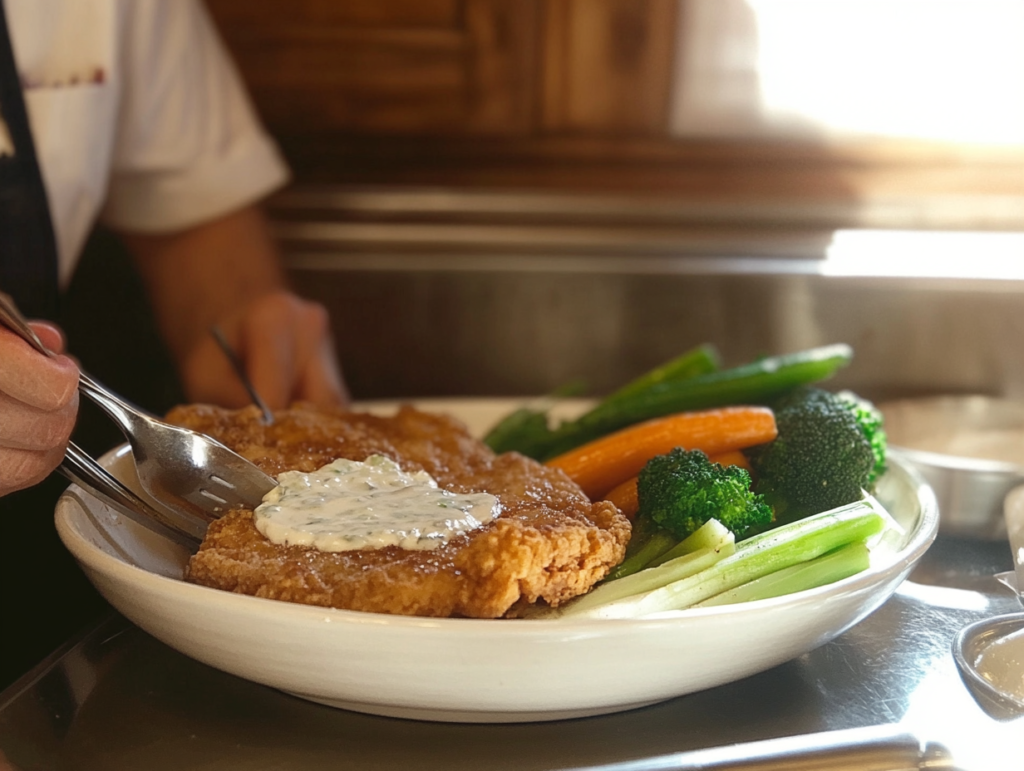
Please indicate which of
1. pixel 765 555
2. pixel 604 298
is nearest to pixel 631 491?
pixel 765 555

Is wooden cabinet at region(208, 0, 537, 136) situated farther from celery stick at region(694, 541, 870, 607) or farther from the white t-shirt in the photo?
celery stick at region(694, 541, 870, 607)

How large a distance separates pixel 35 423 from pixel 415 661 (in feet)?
1.32

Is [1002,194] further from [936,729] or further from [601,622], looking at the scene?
[601,622]

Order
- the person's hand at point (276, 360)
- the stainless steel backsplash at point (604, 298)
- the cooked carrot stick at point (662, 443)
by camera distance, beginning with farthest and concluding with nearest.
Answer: the stainless steel backsplash at point (604, 298) → the person's hand at point (276, 360) → the cooked carrot stick at point (662, 443)

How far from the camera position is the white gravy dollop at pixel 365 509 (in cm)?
85

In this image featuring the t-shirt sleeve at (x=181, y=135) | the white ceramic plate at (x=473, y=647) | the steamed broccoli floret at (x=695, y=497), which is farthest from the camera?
the t-shirt sleeve at (x=181, y=135)

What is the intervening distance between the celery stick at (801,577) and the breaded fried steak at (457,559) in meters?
0.11

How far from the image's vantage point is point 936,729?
0.83 metres

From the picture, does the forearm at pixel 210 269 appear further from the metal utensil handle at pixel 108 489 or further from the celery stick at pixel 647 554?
Result: the celery stick at pixel 647 554

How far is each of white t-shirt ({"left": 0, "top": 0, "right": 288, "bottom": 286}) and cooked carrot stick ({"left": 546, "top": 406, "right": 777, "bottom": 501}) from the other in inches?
38.6

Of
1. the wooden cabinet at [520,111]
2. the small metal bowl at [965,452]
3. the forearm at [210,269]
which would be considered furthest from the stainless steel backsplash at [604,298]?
the small metal bowl at [965,452]

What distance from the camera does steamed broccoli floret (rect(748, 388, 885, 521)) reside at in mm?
1075

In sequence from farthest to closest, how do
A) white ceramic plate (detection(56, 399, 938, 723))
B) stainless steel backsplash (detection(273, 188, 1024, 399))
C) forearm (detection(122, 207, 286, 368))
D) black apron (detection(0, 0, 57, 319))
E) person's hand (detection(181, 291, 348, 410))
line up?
1. stainless steel backsplash (detection(273, 188, 1024, 399))
2. forearm (detection(122, 207, 286, 368))
3. person's hand (detection(181, 291, 348, 410))
4. black apron (detection(0, 0, 57, 319))
5. white ceramic plate (detection(56, 399, 938, 723))

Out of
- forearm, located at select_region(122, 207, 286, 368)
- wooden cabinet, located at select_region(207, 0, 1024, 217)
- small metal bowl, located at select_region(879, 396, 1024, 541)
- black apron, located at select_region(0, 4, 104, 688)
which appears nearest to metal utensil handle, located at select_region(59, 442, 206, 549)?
black apron, located at select_region(0, 4, 104, 688)
